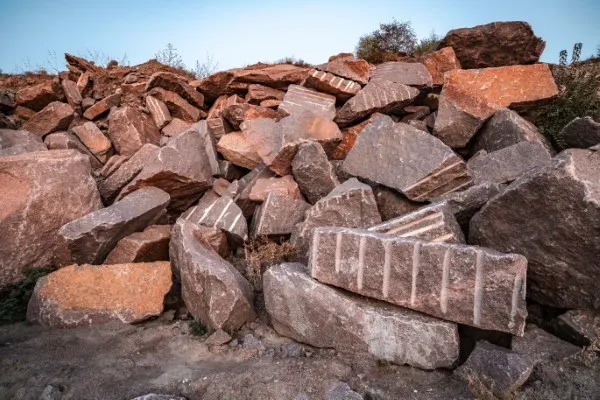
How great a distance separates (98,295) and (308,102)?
142 inches

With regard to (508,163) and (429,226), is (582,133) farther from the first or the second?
(429,226)

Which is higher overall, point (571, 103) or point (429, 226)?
point (571, 103)

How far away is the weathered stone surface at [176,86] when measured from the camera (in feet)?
19.2

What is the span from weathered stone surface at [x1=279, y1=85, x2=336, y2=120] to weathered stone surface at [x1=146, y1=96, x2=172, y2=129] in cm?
195

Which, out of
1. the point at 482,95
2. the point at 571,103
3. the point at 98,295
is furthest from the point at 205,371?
the point at 571,103

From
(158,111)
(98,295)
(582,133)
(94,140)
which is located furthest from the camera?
(158,111)

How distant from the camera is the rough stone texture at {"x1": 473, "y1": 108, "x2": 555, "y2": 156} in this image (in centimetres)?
402

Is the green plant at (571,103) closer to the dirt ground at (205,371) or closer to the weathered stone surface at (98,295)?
the dirt ground at (205,371)

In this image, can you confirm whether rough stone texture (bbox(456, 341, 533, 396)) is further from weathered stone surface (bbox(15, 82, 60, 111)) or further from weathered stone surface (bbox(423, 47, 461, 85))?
weathered stone surface (bbox(15, 82, 60, 111))

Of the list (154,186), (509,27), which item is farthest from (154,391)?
(509,27)

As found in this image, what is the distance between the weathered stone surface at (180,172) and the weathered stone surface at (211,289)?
3.37ft

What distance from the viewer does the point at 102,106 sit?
5.94m

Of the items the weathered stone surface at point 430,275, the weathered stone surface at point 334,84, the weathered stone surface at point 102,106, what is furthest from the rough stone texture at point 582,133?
the weathered stone surface at point 102,106

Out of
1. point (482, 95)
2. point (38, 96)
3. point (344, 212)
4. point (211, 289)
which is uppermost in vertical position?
point (38, 96)
